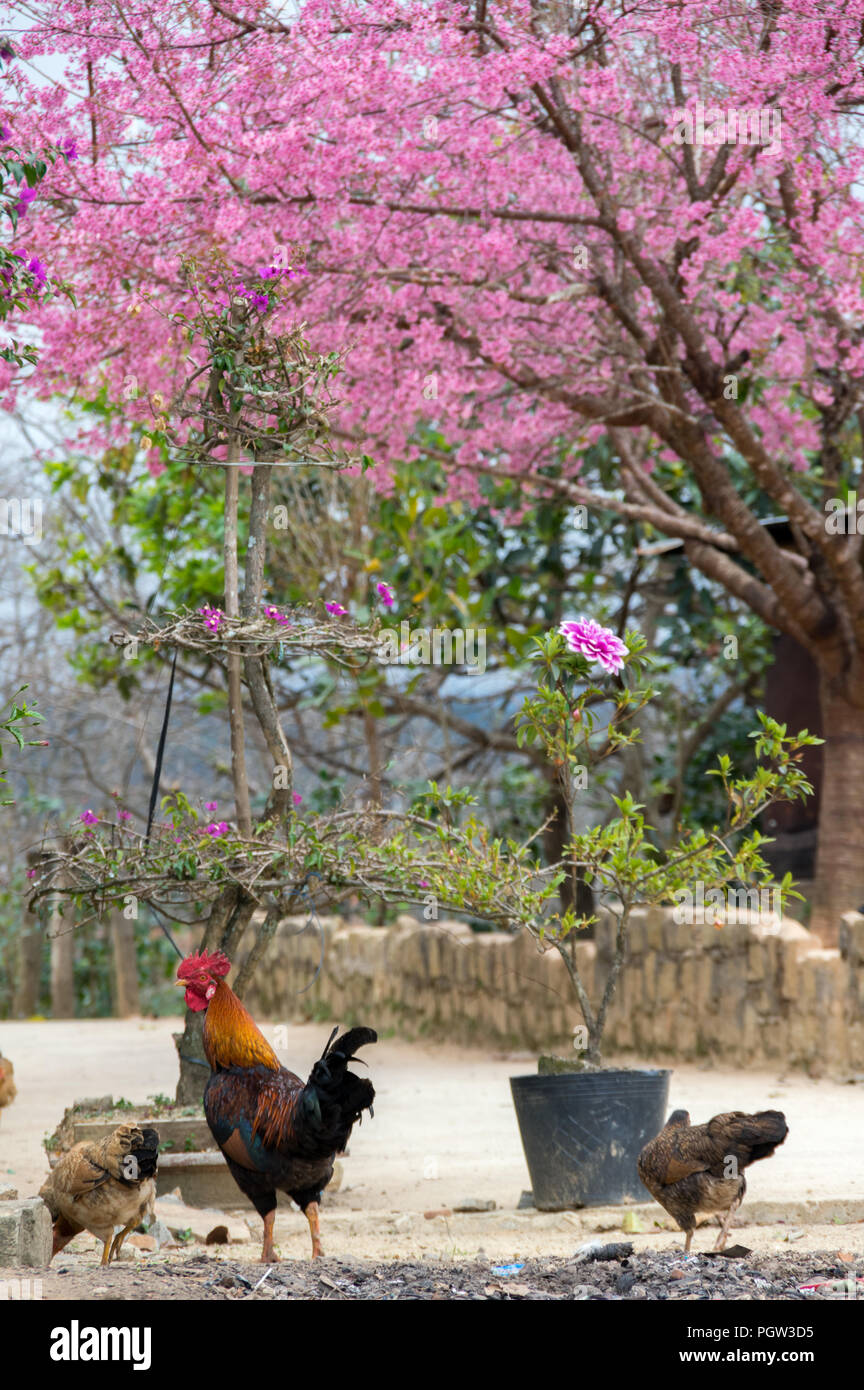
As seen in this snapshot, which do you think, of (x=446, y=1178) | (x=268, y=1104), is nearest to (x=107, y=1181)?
(x=268, y=1104)

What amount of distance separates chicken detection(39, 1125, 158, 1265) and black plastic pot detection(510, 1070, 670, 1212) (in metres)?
1.79

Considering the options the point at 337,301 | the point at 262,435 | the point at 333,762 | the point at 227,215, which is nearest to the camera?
the point at 262,435

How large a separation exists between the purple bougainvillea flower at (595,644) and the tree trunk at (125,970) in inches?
434

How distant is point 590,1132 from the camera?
535cm

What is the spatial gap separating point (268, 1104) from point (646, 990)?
6.14m

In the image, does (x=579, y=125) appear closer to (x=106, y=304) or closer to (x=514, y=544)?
(x=106, y=304)

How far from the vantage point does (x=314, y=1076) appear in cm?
415

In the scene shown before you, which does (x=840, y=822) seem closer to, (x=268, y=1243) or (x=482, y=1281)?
(x=268, y=1243)

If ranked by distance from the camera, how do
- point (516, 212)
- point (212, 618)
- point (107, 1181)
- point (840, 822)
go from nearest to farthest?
point (107, 1181)
point (212, 618)
point (516, 212)
point (840, 822)

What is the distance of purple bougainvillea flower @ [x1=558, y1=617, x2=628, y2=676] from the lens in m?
5.09

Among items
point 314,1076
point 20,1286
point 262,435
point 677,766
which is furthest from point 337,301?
point 677,766

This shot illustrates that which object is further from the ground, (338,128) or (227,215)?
(338,128)

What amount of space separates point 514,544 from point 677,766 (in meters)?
2.79

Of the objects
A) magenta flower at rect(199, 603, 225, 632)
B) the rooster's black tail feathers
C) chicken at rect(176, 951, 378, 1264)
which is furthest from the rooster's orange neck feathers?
magenta flower at rect(199, 603, 225, 632)
